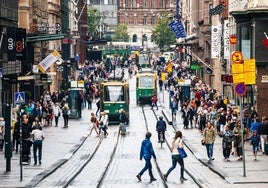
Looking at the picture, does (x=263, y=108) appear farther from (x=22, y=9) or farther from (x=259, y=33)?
(x=22, y=9)

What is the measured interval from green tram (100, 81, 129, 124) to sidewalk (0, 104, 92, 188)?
5.59ft

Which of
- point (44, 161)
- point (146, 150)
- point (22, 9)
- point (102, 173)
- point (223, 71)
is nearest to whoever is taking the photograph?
point (146, 150)

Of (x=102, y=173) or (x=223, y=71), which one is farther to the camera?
(x=223, y=71)

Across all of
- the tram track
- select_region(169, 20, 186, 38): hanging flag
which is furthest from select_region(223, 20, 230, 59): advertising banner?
select_region(169, 20, 186, 38): hanging flag

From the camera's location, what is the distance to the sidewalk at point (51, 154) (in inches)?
1475

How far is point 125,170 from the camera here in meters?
42.0

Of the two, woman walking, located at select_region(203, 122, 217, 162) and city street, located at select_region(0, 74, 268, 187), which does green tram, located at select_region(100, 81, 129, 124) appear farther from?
woman walking, located at select_region(203, 122, 217, 162)

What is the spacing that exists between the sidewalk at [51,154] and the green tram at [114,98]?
1704 millimetres

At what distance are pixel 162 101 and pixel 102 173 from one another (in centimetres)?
5988

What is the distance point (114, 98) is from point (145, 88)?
72.8ft

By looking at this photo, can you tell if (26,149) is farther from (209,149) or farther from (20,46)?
(20,46)

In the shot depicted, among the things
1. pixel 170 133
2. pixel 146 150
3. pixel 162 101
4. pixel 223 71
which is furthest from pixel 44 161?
pixel 162 101

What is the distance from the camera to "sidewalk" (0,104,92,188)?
37.5 meters

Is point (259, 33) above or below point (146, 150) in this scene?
above
